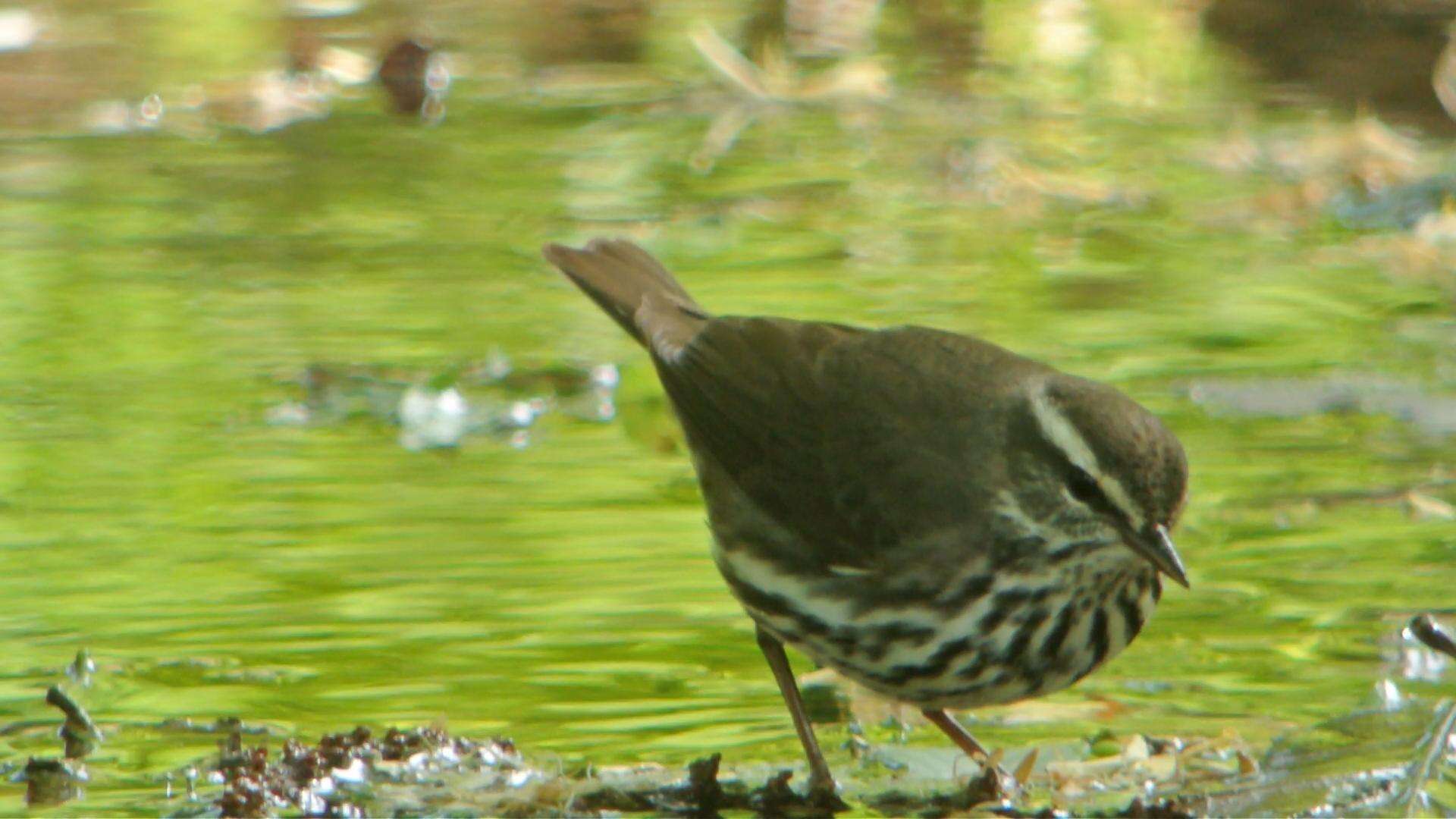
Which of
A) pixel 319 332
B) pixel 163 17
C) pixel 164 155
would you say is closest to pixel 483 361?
pixel 319 332

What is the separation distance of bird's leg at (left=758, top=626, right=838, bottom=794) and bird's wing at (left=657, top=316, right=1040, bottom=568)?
0.64ft

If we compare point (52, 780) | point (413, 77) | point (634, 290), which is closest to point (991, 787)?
point (52, 780)

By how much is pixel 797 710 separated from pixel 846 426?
1.87 ft

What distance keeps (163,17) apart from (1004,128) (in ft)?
14.2

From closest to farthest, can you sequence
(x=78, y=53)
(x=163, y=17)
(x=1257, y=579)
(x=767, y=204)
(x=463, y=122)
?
(x=1257, y=579), (x=767, y=204), (x=463, y=122), (x=78, y=53), (x=163, y=17)

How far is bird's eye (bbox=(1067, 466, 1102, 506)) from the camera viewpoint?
14.1 feet

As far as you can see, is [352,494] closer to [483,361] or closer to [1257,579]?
[483,361]

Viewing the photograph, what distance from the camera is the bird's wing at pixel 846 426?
15.1 ft

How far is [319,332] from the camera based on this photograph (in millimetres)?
7242

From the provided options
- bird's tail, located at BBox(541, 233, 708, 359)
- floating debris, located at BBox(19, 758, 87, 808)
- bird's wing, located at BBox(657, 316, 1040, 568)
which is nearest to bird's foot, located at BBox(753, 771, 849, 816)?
bird's wing, located at BBox(657, 316, 1040, 568)

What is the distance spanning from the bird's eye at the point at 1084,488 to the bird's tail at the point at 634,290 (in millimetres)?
1178

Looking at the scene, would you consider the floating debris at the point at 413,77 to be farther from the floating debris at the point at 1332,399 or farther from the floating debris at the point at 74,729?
the floating debris at the point at 74,729

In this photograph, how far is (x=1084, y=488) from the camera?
4344 mm

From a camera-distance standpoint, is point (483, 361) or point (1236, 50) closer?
point (483, 361)
